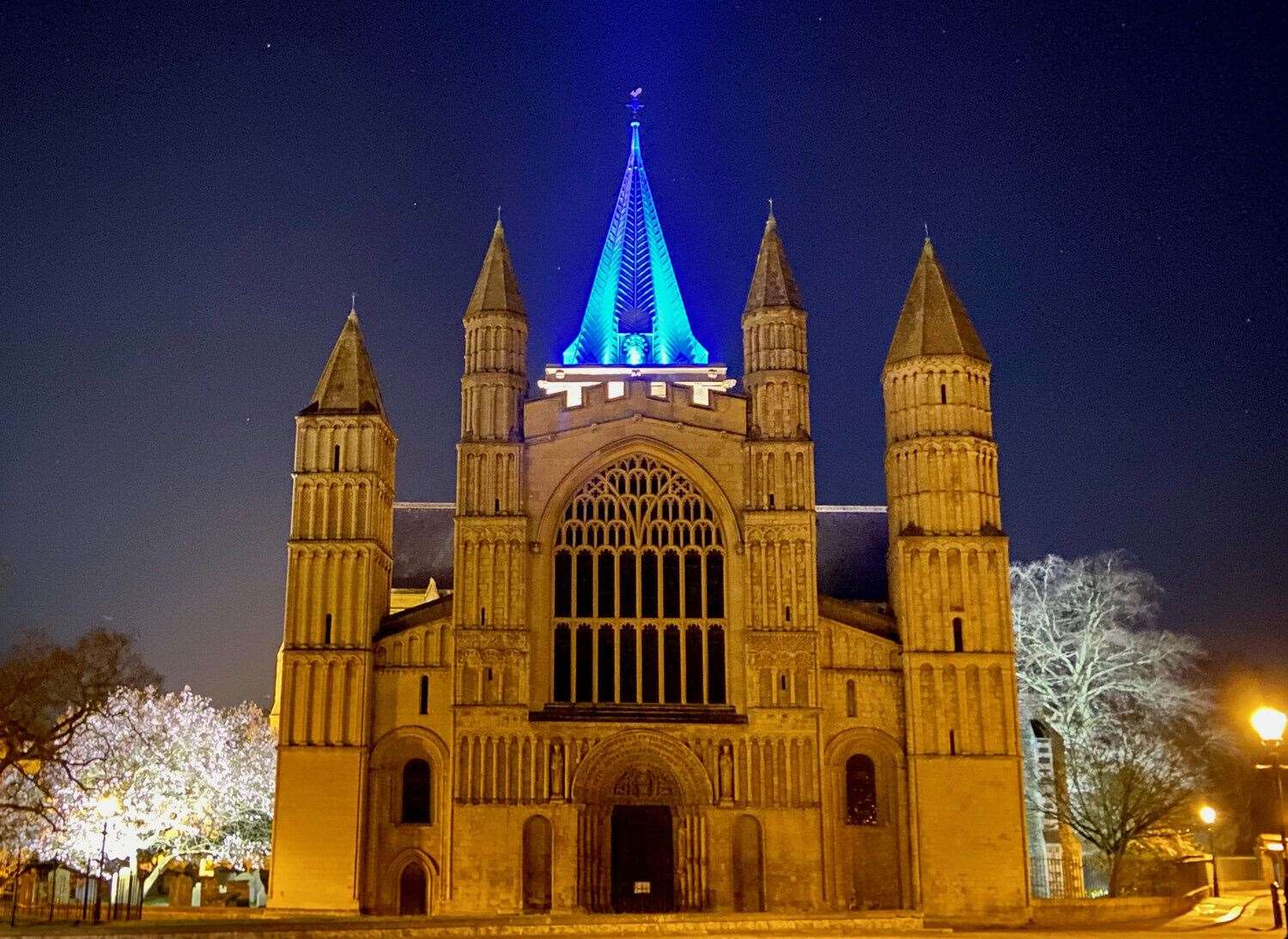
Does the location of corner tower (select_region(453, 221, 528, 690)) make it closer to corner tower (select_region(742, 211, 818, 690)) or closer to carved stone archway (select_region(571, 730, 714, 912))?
carved stone archway (select_region(571, 730, 714, 912))

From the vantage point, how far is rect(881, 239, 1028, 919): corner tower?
149ft

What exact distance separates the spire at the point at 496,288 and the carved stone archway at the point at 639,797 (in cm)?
1377

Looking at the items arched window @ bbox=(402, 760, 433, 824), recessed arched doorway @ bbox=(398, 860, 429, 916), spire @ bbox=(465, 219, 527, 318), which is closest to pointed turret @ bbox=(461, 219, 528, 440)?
spire @ bbox=(465, 219, 527, 318)

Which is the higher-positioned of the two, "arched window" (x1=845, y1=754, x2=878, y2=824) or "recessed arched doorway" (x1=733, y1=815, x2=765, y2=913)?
"arched window" (x1=845, y1=754, x2=878, y2=824)

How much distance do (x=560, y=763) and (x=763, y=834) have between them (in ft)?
20.2

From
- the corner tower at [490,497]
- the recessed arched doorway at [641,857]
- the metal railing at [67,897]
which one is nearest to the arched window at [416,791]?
the corner tower at [490,497]

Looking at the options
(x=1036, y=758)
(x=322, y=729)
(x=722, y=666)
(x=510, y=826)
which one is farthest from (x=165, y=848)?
(x=1036, y=758)

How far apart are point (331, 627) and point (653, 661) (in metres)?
9.54

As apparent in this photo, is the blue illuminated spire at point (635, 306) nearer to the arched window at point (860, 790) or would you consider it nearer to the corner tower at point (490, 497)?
the corner tower at point (490, 497)

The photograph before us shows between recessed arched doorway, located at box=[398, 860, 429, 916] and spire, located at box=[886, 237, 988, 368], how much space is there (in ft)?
68.5

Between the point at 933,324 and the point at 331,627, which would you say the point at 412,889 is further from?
the point at 933,324

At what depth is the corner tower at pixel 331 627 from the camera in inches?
1801

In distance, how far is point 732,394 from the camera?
4991 centimetres

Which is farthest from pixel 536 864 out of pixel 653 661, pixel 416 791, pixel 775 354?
pixel 775 354
